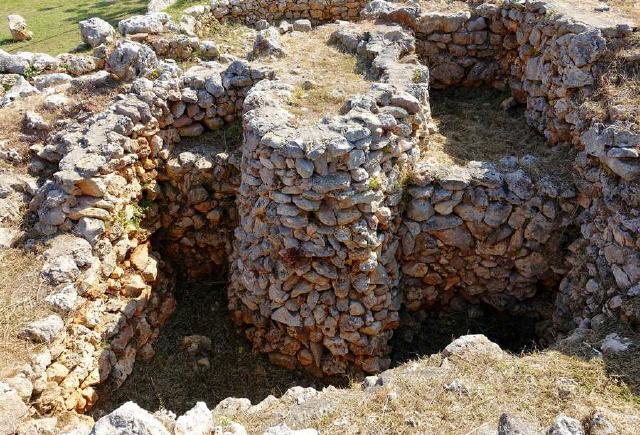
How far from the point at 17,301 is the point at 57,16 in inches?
492

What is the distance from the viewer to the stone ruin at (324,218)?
7.14m

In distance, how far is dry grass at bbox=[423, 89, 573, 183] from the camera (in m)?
8.65

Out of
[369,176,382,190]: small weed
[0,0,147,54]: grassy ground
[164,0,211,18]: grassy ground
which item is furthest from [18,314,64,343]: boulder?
[164,0,211,18]: grassy ground

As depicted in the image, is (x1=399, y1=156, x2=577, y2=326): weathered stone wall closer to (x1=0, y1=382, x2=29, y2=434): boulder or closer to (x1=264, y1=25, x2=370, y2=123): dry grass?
(x1=264, y1=25, x2=370, y2=123): dry grass

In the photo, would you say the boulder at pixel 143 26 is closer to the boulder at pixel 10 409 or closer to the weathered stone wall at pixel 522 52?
the weathered stone wall at pixel 522 52

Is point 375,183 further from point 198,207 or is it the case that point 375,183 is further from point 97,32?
point 97,32

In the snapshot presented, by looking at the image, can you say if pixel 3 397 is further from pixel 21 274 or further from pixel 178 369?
pixel 178 369

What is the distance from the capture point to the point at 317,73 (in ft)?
31.3

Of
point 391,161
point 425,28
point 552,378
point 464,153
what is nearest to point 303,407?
point 552,378

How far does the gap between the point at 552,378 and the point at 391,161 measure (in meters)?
3.53

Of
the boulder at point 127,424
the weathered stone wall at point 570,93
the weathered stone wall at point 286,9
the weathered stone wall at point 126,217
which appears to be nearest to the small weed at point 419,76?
the weathered stone wall at point 570,93

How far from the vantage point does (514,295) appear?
8484 millimetres

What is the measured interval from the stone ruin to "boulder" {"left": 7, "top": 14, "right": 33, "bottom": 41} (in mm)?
6162

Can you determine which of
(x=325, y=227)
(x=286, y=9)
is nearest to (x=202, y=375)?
(x=325, y=227)
